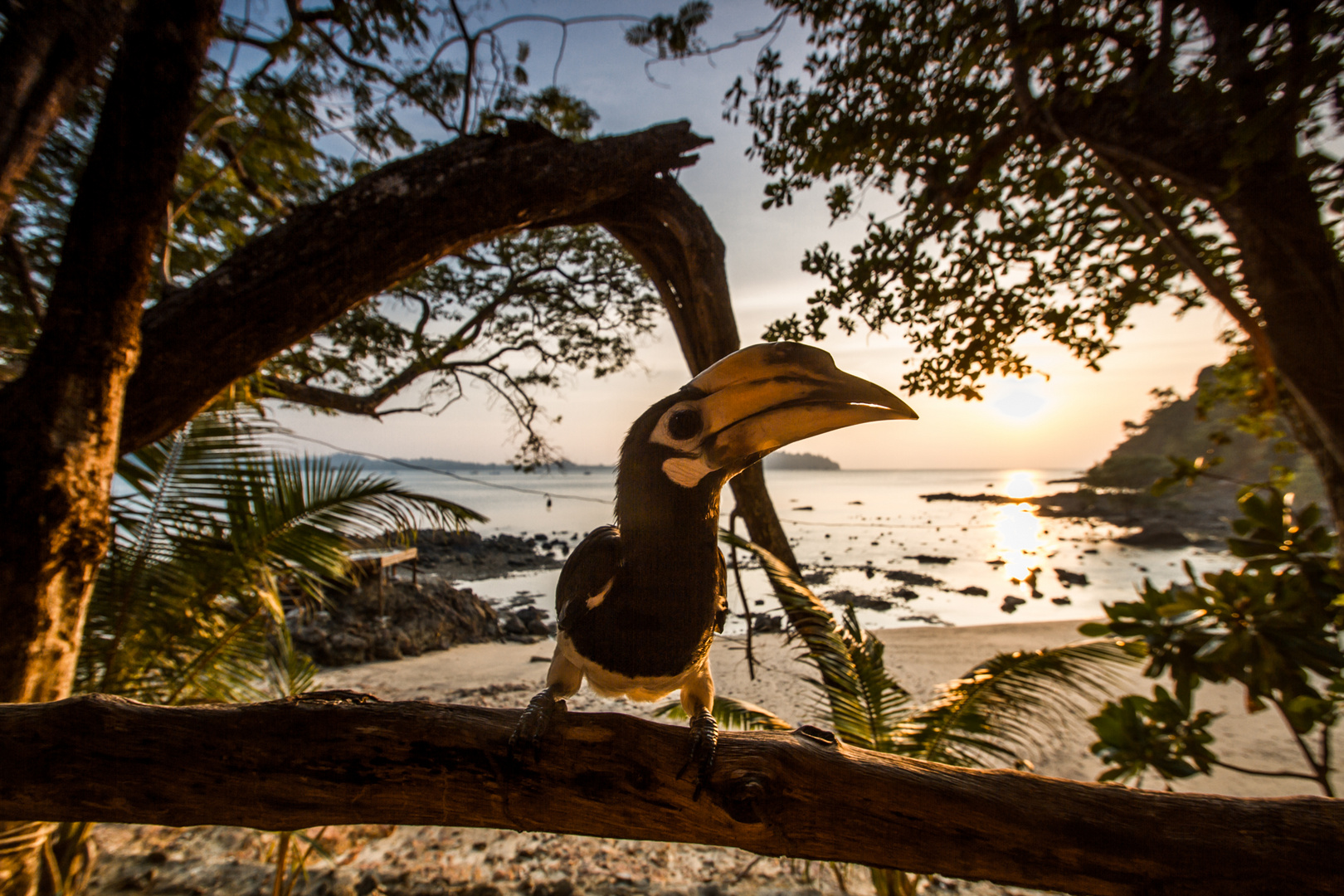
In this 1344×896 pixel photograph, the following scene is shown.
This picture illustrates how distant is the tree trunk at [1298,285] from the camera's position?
173 centimetres

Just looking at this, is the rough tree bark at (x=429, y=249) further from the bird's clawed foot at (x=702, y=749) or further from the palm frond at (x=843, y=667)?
the bird's clawed foot at (x=702, y=749)

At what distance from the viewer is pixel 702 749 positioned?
963 mm

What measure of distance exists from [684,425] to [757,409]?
12cm

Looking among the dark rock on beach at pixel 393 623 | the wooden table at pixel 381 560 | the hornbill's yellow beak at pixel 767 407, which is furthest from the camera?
the wooden table at pixel 381 560

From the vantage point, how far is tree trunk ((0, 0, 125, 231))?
1.61m

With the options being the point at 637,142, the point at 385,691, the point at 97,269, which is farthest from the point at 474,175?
the point at 385,691

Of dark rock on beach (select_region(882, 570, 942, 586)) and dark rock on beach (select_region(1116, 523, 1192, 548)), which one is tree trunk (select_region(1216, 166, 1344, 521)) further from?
dark rock on beach (select_region(1116, 523, 1192, 548))

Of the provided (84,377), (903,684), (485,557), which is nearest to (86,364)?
(84,377)

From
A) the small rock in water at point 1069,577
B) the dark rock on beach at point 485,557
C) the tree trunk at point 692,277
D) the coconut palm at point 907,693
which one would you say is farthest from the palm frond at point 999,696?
the small rock in water at point 1069,577

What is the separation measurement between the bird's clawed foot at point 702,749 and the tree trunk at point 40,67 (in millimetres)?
2689

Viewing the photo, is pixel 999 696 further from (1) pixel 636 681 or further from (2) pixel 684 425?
(2) pixel 684 425

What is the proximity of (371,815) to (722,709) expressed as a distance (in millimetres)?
1697

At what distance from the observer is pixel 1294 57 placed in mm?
1388

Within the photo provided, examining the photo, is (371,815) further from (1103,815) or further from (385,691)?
(385,691)
